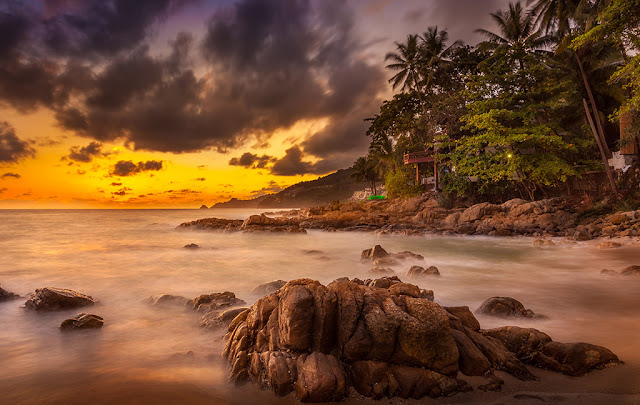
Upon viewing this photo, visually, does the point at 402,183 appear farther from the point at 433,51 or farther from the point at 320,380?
the point at 320,380

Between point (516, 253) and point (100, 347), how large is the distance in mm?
14191

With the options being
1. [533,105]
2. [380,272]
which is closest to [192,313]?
[380,272]

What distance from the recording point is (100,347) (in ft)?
14.8

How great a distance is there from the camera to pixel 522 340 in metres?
3.59

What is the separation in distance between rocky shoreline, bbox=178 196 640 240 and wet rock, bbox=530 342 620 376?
47.2 ft

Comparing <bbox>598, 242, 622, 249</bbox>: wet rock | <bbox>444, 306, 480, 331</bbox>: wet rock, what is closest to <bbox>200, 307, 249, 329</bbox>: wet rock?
<bbox>444, 306, 480, 331</bbox>: wet rock

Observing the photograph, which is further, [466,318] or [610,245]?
[610,245]

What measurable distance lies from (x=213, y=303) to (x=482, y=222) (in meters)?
19.5

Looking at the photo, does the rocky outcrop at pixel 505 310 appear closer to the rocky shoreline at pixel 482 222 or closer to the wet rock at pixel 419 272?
the wet rock at pixel 419 272

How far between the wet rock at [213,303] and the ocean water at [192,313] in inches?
8.9

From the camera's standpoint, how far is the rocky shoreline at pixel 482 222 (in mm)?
15538

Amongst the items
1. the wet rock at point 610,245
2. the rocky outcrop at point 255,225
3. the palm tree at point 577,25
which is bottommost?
the wet rock at point 610,245

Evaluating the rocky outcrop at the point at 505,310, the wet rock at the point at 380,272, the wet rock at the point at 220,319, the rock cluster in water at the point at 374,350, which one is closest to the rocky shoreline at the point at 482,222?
the wet rock at the point at 380,272

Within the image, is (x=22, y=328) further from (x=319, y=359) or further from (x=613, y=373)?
(x=613, y=373)
